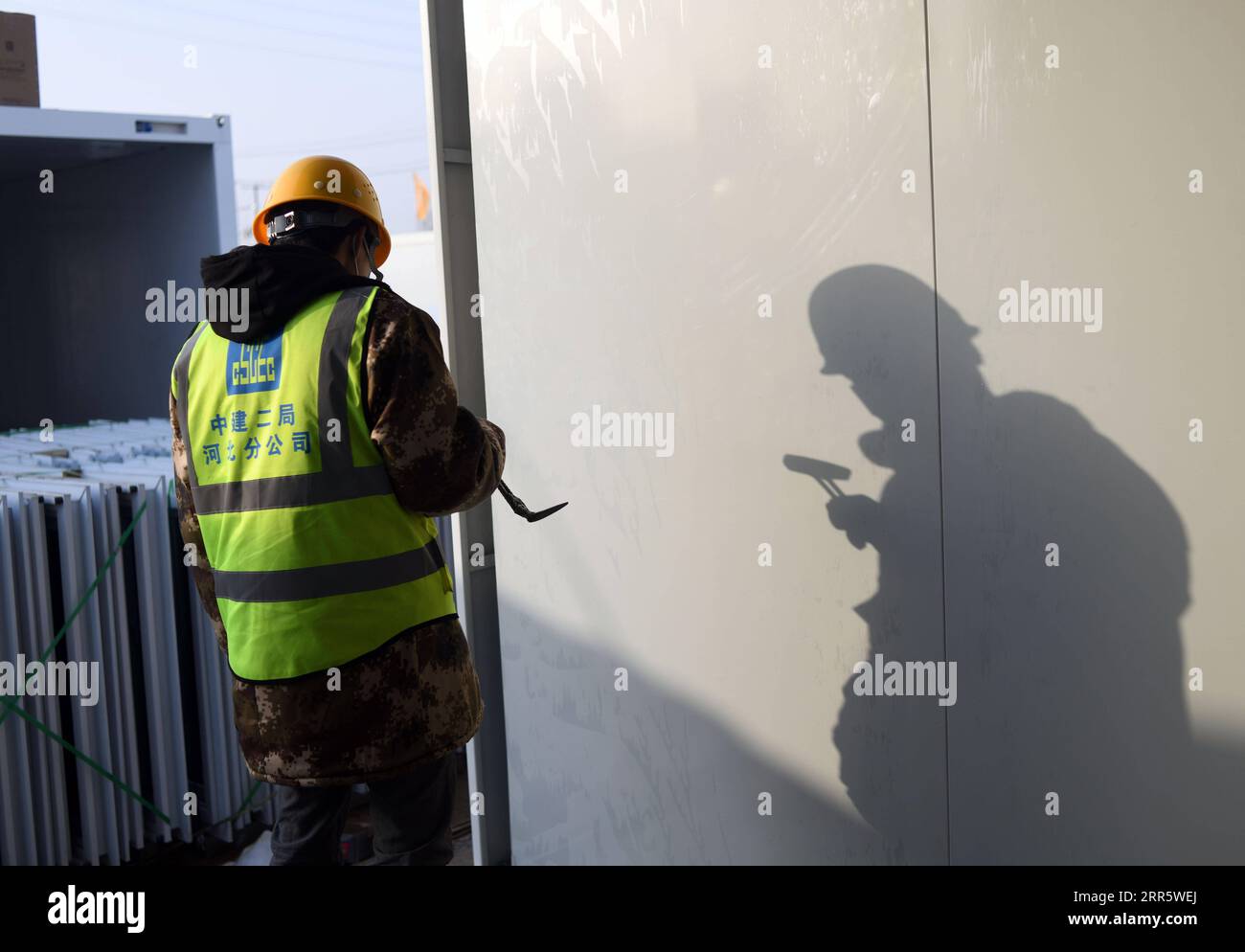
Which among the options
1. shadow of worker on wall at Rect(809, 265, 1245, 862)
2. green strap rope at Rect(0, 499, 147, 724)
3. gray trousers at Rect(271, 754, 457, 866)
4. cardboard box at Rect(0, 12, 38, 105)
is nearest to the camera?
shadow of worker on wall at Rect(809, 265, 1245, 862)

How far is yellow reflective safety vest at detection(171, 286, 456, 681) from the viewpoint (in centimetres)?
252

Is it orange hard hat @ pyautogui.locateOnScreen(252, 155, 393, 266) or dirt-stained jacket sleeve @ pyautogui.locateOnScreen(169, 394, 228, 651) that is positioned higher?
orange hard hat @ pyautogui.locateOnScreen(252, 155, 393, 266)

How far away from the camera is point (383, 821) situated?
271 cm

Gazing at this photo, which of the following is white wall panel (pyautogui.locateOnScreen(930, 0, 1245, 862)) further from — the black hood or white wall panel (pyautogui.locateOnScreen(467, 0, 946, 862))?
the black hood

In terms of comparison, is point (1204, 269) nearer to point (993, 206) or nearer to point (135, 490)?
point (993, 206)

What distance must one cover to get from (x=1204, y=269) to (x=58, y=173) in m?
5.55

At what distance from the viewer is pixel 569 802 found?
3.70 meters

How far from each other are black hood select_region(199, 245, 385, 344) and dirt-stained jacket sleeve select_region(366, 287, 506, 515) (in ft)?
0.46

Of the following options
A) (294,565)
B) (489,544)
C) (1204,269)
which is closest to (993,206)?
(1204,269)

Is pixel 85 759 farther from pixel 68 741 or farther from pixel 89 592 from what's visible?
pixel 89 592

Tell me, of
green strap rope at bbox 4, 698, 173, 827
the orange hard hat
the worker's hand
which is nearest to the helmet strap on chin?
the orange hard hat

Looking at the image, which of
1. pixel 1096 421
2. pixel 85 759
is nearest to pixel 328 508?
pixel 1096 421

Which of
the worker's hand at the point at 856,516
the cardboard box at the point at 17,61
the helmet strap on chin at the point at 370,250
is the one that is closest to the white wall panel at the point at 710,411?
the worker's hand at the point at 856,516

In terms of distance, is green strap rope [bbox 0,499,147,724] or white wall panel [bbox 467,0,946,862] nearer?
white wall panel [bbox 467,0,946,862]
